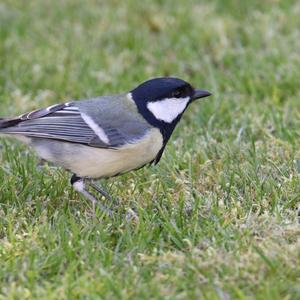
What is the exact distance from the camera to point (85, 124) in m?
4.82

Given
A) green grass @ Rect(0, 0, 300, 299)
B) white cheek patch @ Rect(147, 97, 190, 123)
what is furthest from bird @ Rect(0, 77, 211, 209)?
green grass @ Rect(0, 0, 300, 299)

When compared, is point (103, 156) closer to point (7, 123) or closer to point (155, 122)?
point (155, 122)

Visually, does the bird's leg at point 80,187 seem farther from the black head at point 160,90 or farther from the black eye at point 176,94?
the black eye at point 176,94

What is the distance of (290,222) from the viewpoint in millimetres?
4207

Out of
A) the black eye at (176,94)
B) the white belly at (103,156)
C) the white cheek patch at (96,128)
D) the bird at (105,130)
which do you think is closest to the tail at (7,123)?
the bird at (105,130)

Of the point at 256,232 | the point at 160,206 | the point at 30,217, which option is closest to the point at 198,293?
the point at 256,232

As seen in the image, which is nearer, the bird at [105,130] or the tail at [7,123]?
the bird at [105,130]

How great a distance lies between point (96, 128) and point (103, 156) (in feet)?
0.67

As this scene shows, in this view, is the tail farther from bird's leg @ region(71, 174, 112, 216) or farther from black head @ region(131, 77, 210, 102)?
black head @ region(131, 77, 210, 102)

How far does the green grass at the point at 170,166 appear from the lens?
147 inches

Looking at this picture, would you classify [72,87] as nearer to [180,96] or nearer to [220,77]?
[220,77]

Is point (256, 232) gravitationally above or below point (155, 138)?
below

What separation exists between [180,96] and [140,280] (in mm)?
1582

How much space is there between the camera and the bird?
4.68 m
